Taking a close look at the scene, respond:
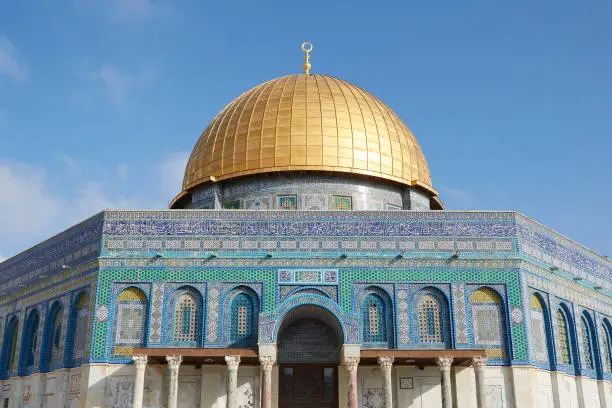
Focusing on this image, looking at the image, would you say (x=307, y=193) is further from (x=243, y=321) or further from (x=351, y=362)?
(x=351, y=362)

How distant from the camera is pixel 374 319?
53.2 ft

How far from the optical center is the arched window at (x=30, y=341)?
61.2 ft

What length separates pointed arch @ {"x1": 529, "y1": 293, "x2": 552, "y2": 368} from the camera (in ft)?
54.3

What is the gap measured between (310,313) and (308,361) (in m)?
1.15

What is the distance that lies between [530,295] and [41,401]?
40.9ft

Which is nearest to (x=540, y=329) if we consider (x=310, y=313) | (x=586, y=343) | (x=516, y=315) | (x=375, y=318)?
(x=516, y=315)

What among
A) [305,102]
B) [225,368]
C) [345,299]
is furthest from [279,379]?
[305,102]

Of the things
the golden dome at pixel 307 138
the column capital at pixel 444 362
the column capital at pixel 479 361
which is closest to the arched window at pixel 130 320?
the golden dome at pixel 307 138

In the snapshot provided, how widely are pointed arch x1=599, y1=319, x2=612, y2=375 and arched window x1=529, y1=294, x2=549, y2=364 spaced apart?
10.1ft

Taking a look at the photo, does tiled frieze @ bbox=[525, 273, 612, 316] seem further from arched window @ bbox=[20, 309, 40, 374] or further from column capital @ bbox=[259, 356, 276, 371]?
arched window @ bbox=[20, 309, 40, 374]

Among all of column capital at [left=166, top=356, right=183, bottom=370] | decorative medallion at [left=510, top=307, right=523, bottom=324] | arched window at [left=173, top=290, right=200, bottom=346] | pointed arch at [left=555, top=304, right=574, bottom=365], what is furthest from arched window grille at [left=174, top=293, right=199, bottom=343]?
pointed arch at [left=555, top=304, right=574, bottom=365]

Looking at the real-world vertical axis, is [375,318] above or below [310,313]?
below

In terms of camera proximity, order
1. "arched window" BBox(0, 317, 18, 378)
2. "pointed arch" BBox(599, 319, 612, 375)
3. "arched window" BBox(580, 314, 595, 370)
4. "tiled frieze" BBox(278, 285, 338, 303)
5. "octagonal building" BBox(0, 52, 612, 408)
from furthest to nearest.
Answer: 1. "arched window" BBox(0, 317, 18, 378)
2. "pointed arch" BBox(599, 319, 612, 375)
3. "arched window" BBox(580, 314, 595, 370)
4. "tiled frieze" BBox(278, 285, 338, 303)
5. "octagonal building" BBox(0, 52, 612, 408)

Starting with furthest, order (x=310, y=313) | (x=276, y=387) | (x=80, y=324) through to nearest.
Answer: (x=80, y=324) < (x=310, y=313) < (x=276, y=387)
